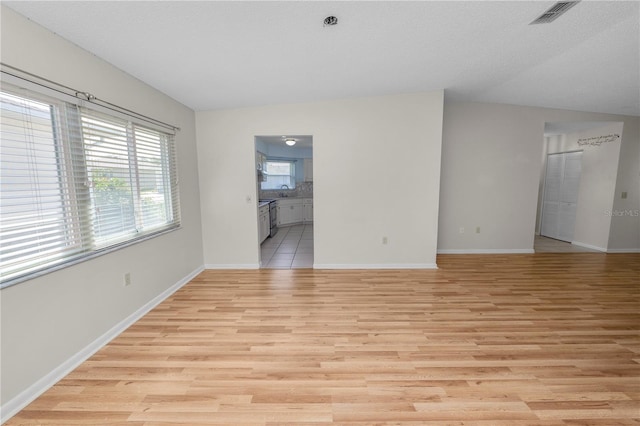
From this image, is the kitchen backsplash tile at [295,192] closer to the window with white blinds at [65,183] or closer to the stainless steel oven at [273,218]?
the stainless steel oven at [273,218]

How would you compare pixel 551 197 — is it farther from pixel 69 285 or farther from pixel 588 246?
pixel 69 285

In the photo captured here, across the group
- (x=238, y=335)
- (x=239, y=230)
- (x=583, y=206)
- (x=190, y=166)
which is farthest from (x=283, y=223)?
(x=583, y=206)

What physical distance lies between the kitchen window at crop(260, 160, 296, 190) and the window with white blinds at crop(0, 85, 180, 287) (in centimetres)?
542

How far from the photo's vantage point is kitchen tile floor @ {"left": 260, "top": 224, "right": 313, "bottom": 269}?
4.39 metres

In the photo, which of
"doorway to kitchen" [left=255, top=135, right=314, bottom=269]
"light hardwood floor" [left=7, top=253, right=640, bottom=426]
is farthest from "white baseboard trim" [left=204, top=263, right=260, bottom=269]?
"doorway to kitchen" [left=255, top=135, right=314, bottom=269]

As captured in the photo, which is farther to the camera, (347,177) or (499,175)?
(499,175)

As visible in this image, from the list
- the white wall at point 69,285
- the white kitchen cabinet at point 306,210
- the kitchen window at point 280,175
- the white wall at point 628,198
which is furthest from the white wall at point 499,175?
the kitchen window at point 280,175

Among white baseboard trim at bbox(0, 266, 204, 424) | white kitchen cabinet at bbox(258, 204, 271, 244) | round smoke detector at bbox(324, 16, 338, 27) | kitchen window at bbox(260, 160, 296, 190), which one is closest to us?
white baseboard trim at bbox(0, 266, 204, 424)

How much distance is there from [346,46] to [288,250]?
376cm

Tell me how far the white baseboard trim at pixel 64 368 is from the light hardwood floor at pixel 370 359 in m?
0.06

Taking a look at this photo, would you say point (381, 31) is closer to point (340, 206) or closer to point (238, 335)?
point (340, 206)

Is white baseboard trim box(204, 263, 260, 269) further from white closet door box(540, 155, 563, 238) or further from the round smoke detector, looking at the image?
white closet door box(540, 155, 563, 238)

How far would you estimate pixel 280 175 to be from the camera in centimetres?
850

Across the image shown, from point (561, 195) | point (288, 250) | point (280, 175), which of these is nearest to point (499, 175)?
point (561, 195)
